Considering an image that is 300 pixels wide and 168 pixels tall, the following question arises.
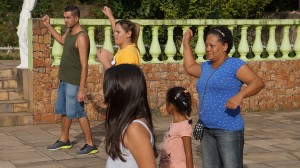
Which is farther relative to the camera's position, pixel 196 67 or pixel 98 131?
pixel 98 131

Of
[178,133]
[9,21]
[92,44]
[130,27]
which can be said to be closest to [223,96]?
[178,133]

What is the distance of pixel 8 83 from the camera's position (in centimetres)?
1155

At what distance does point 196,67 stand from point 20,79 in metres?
6.14

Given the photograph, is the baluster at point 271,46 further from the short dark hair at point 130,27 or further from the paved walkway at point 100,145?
Result: the short dark hair at point 130,27

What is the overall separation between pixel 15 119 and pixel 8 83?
1168 millimetres

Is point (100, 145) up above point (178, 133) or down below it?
below

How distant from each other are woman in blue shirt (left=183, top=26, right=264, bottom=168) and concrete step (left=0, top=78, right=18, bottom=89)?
6498 millimetres

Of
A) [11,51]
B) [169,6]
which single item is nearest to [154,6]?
[169,6]

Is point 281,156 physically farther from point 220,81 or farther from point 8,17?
point 8,17

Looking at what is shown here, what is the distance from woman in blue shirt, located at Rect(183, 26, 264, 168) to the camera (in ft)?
17.6

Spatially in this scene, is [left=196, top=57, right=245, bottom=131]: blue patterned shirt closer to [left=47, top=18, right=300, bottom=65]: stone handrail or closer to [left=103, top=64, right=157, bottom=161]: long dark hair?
[left=103, top=64, right=157, bottom=161]: long dark hair

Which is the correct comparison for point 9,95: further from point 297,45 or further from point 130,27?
point 297,45

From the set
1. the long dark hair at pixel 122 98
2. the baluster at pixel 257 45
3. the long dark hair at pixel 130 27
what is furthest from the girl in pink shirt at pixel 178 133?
the baluster at pixel 257 45

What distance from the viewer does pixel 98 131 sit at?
33.4 ft
